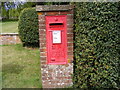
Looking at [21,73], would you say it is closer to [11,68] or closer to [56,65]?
[11,68]

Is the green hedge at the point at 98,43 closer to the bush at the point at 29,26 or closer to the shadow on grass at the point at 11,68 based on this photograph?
the shadow on grass at the point at 11,68

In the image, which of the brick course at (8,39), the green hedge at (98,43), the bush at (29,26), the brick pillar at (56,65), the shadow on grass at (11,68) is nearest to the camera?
the green hedge at (98,43)

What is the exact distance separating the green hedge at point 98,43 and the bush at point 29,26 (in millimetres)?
3830

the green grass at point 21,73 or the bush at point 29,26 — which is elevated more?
the bush at point 29,26

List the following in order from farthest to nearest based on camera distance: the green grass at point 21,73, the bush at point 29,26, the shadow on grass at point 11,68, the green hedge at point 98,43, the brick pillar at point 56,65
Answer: the bush at point 29,26, the shadow on grass at point 11,68, the green grass at point 21,73, the brick pillar at point 56,65, the green hedge at point 98,43

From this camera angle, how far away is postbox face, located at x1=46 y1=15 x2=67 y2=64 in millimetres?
2832

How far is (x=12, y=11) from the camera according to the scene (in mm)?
25188

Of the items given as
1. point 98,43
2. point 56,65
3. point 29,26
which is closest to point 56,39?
point 56,65

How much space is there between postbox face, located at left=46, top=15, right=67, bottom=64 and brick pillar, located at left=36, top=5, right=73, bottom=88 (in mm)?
71

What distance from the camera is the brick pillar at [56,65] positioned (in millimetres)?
2797

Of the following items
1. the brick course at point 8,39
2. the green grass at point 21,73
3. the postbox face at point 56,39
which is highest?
the postbox face at point 56,39

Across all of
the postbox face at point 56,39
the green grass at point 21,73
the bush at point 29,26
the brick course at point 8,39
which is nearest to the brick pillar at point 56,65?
the postbox face at point 56,39

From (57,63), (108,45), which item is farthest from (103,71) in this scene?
(57,63)

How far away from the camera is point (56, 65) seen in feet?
9.93
